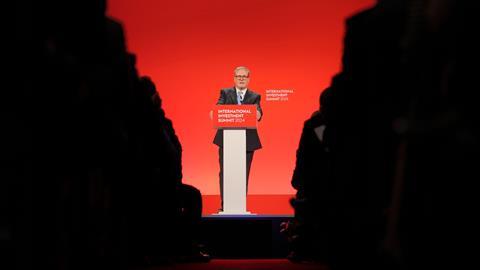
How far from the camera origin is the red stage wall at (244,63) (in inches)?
332

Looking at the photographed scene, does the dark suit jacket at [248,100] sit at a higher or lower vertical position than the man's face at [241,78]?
lower

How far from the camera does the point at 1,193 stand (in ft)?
4.62

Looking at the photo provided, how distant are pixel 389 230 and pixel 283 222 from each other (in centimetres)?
298

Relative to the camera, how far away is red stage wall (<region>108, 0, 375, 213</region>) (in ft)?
27.7

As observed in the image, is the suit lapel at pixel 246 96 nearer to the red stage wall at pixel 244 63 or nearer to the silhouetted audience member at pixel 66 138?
the red stage wall at pixel 244 63

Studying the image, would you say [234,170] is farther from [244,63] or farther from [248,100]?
[244,63]

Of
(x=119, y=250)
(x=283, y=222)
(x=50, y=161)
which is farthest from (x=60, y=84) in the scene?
(x=283, y=222)

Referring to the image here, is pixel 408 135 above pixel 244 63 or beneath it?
beneath

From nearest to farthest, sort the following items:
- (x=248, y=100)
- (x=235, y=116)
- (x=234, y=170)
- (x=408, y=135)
→ (x=408, y=135), (x=235, y=116), (x=234, y=170), (x=248, y=100)

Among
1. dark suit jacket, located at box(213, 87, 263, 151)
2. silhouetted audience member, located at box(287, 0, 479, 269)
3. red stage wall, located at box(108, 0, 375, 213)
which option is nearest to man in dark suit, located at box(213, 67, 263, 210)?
dark suit jacket, located at box(213, 87, 263, 151)

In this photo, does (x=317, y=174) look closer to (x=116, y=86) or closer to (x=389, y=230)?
(x=116, y=86)

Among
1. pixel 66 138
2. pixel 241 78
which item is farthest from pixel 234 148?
pixel 66 138

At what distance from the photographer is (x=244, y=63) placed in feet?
28.0

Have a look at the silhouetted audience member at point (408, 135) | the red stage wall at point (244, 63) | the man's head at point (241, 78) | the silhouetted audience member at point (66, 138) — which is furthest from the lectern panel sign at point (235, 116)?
the silhouetted audience member at point (408, 135)
